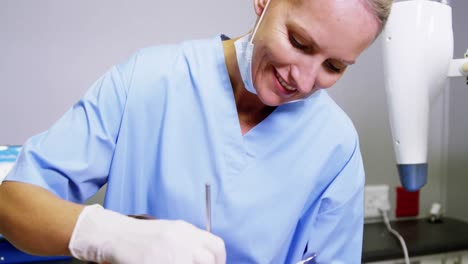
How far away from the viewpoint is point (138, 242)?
589mm

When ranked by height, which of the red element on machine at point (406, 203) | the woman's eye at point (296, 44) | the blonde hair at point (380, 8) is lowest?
the red element on machine at point (406, 203)

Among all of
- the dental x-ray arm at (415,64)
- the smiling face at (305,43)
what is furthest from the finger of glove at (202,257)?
the dental x-ray arm at (415,64)

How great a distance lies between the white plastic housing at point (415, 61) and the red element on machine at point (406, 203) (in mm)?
666

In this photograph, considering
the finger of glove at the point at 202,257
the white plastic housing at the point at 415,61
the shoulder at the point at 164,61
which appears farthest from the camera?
the white plastic housing at the point at 415,61

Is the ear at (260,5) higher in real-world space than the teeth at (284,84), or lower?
higher

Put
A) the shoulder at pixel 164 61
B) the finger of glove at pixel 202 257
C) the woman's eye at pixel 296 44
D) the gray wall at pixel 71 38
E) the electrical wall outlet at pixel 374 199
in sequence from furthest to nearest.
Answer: the electrical wall outlet at pixel 374 199, the gray wall at pixel 71 38, the shoulder at pixel 164 61, the woman's eye at pixel 296 44, the finger of glove at pixel 202 257

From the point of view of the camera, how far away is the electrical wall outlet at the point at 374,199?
1651 mm

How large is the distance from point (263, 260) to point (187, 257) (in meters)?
0.31

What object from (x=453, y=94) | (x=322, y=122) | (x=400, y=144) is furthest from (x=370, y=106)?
(x=322, y=122)

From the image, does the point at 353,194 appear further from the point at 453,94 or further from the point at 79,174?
the point at 453,94

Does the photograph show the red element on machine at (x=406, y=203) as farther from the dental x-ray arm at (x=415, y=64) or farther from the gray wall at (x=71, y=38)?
the gray wall at (x=71, y=38)

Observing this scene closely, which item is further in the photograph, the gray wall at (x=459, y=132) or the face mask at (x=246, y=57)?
the gray wall at (x=459, y=132)

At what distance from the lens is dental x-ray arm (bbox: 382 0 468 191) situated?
41.5 inches

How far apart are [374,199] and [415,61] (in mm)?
763
